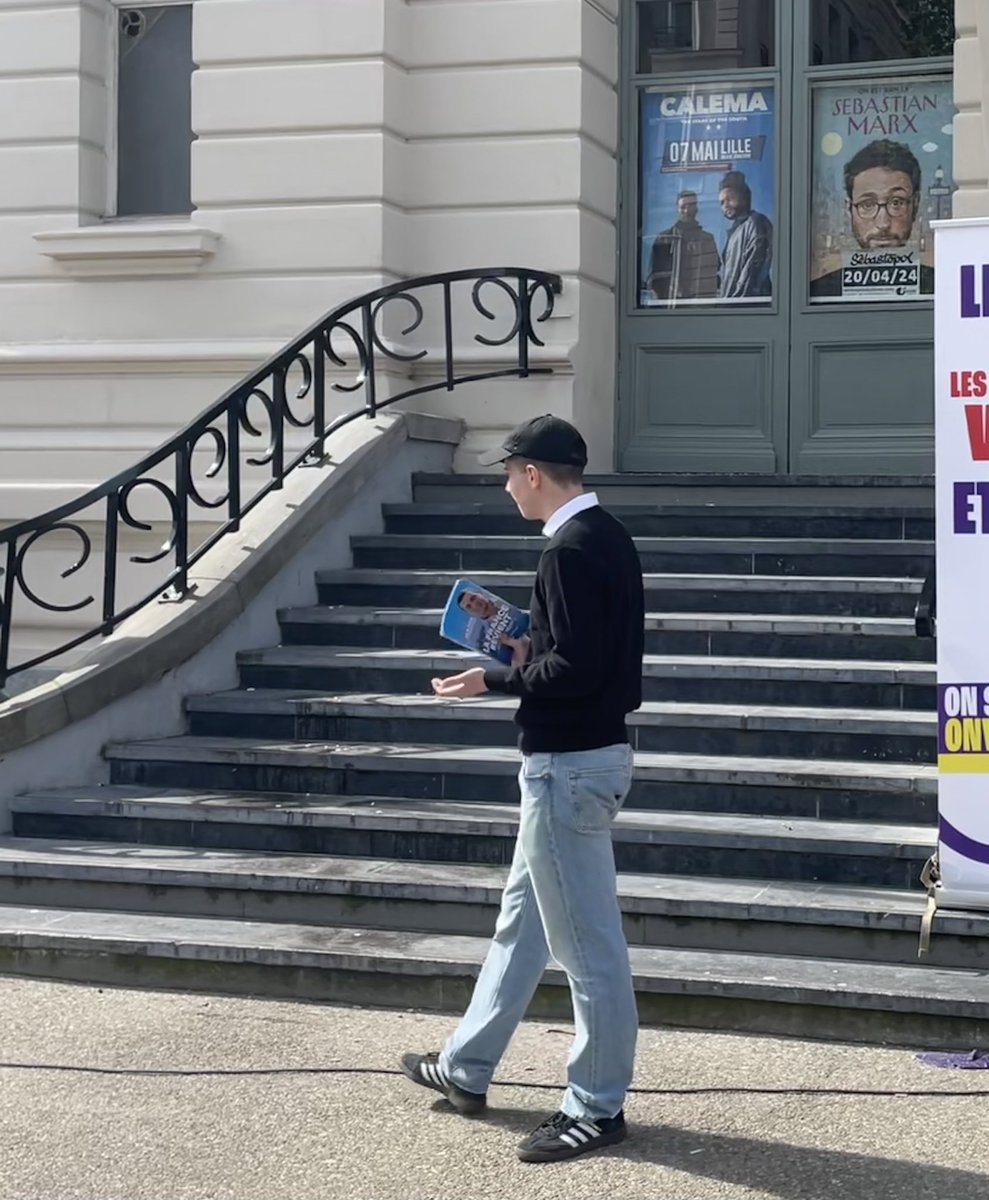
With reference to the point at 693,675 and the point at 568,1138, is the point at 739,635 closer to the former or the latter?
the point at 693,675

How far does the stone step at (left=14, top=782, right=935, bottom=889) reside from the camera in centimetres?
648

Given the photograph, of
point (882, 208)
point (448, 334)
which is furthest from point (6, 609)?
point (882, 208)

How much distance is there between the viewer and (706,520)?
927cm

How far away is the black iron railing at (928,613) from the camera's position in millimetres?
6344

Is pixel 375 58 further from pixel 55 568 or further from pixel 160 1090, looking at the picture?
pixel 160 1090

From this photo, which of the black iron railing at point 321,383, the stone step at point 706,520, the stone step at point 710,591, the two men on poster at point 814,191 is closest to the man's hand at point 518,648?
the stone step at point 710,591

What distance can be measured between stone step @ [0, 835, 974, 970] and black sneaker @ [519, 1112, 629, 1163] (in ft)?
4.93

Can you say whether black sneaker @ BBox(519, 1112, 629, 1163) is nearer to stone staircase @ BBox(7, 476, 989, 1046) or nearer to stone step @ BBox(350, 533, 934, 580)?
stone staircase @ BBox(7, 476, 989, 1046)

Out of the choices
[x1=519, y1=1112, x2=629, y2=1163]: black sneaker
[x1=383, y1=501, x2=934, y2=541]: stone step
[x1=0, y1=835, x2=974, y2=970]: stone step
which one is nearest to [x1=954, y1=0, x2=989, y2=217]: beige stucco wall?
[x1=383, y1=501, x2=934, y2=541]: stone step

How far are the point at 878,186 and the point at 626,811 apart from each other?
548cm

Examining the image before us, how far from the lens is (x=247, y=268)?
37.0 feet

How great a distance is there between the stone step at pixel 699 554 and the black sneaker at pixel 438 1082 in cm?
404

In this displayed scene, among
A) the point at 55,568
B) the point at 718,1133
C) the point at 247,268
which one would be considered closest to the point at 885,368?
the point at 247,268

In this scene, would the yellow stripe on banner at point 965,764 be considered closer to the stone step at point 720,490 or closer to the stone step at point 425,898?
the stone step at point 425,898
